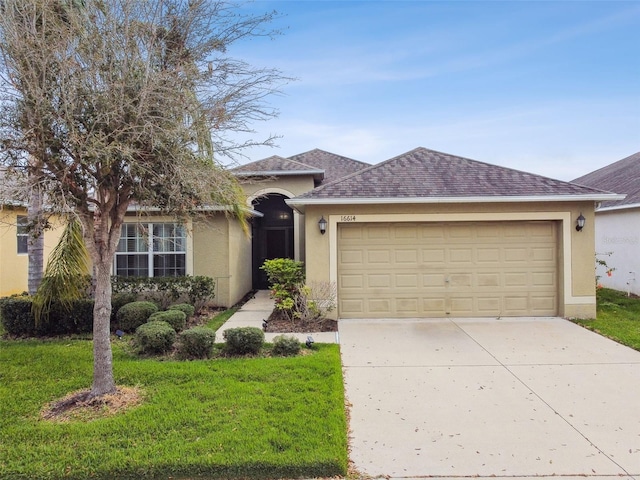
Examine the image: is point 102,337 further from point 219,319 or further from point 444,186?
point 444,186

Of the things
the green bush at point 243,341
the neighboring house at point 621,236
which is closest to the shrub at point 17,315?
the green bush at point 243,341

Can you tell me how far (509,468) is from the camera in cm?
351

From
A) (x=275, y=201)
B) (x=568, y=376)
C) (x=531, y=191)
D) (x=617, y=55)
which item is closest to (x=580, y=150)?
(x=617, y=55)

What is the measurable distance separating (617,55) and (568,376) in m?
12.0

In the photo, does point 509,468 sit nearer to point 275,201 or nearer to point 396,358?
point 396,358

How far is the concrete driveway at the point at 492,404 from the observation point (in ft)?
11.9

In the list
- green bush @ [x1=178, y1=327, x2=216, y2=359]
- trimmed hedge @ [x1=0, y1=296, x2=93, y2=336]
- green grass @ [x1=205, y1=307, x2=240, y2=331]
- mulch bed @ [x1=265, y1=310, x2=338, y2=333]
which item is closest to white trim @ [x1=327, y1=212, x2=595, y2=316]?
mulch bed @ [x1=265, y1=310, x2=338, y2=333]

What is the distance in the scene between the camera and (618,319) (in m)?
9.48

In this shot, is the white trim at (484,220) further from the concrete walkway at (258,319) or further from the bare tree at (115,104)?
the bare tree at (115,104)

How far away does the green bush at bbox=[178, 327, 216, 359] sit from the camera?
253 inches

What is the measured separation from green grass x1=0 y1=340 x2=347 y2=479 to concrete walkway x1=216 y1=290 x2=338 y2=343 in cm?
174

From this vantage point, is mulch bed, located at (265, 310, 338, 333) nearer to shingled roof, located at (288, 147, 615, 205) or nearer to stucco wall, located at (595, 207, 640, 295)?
shingled roof, located at (288, 147, 615, 205)

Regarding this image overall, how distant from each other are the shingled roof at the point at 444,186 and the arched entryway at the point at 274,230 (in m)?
5.89

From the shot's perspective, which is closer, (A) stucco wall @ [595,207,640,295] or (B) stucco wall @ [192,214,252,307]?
(B) stucco wall @ [192,214,252,307]
